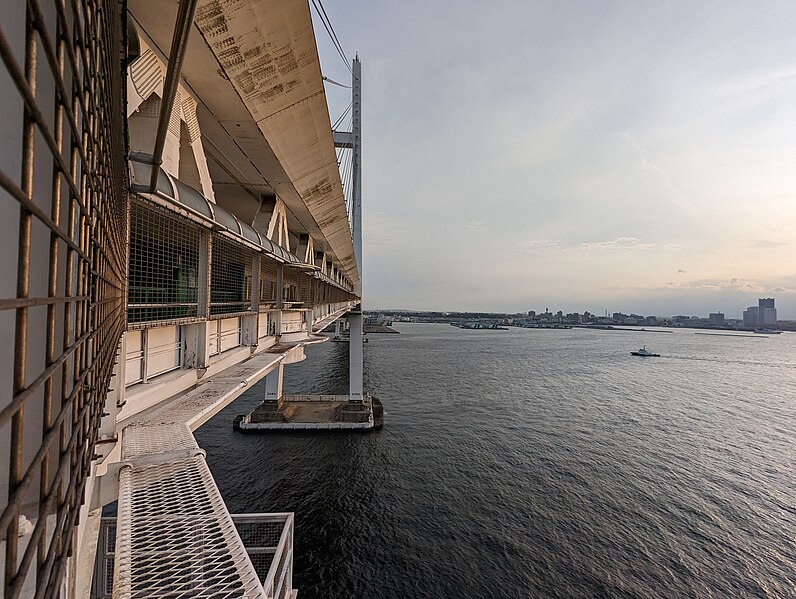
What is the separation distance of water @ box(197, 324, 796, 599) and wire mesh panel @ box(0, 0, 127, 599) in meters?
13.2

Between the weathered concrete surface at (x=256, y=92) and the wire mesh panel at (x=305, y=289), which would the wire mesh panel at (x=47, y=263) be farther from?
the wire mesh panel at (x=305, y=289)

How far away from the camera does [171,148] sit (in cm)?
488

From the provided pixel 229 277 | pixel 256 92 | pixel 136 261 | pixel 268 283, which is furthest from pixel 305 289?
pixel 136 261

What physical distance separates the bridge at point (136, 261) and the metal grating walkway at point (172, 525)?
2 cm

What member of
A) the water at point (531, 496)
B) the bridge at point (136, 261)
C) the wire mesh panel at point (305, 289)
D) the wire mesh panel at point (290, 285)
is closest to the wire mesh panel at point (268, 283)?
the bridge at point (136, 261)

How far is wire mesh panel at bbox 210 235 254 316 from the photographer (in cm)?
618

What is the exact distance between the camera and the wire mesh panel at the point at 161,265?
4.45m

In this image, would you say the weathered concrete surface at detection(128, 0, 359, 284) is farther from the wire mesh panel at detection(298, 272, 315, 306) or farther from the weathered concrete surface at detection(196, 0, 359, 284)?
the wire mesh panel at detection(298, 272, 315, 306)

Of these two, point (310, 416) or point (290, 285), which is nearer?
point (290, 285)

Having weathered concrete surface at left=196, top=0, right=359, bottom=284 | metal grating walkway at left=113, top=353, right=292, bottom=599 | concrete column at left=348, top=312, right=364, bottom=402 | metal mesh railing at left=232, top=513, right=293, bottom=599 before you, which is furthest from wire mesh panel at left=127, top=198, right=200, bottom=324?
concrete column at left=348, top=312, right=364, bottom=402

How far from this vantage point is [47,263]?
5.64 ft

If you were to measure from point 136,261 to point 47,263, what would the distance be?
361 centimetres

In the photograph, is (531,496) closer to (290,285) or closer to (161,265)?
(290,285)

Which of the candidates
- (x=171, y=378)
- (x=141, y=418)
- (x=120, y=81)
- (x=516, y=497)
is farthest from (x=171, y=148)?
(x=516, y=497)
